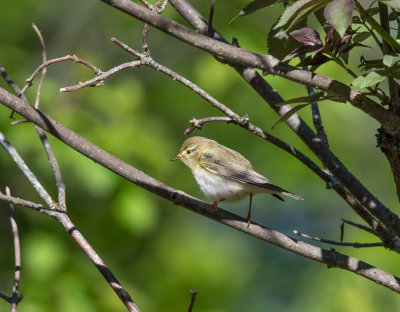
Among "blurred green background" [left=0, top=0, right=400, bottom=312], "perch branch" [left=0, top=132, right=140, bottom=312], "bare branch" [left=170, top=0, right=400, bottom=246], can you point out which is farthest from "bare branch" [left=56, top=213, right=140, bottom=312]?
"blurred green background" [left=0, top=0, right=400, bottom=312]

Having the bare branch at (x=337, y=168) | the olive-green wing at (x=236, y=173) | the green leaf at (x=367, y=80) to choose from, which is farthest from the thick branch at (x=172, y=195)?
the olive-green wing at (x=236, y=173)

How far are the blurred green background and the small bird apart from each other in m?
1.09

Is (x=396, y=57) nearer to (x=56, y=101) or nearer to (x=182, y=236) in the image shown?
(x=56, y=101)

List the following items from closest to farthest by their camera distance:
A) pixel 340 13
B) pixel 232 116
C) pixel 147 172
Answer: pixel 340 13 < pixel 232 116 < pixel 147 172

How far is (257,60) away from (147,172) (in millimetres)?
3256

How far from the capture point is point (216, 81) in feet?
14.8

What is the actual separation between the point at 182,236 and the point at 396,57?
4746 millimetres

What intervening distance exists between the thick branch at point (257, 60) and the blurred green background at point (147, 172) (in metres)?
2.72

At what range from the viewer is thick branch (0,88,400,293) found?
1.37 meters

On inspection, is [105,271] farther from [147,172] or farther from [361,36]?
[147,172]

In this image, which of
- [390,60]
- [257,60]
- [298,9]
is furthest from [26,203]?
[390,60]

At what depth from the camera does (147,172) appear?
14.2 ft

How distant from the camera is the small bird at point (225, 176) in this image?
2605 millimetres

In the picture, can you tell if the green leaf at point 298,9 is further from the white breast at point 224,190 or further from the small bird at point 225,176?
the white breast at point 224,190
